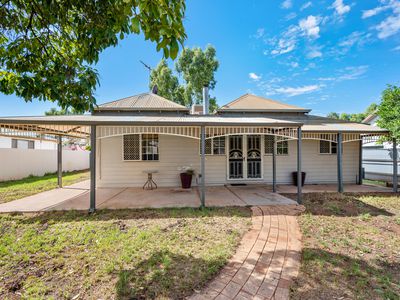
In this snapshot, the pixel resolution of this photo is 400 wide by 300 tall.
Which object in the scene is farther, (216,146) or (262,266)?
(216,146)

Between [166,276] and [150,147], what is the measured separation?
691 centimetres

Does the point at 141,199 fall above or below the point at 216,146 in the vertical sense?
below

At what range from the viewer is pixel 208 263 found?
3105 mm

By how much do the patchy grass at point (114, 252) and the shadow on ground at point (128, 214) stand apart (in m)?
0.03

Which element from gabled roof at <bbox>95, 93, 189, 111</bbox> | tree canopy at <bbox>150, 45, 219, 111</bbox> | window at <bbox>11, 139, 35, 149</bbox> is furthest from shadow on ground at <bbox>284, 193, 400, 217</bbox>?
window at <bbox>11, 139, 35, 149</bbox>

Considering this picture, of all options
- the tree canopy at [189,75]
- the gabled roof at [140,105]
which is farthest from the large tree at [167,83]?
the gabled roof at [140,105]

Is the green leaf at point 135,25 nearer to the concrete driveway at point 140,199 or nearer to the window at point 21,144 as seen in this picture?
the concrete driveway at point 140,199

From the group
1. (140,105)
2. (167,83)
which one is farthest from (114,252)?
(167,83)

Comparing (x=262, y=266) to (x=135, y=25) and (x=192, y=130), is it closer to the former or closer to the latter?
(x=135, y=25)

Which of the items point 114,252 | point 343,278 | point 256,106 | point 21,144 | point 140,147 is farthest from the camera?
point 21,144

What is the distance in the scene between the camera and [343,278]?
2797mm

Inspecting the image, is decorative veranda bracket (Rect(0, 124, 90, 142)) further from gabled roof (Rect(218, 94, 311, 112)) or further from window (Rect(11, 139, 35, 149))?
window (Rect(11, 139, 35, 149))

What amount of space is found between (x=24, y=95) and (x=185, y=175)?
21.6ft

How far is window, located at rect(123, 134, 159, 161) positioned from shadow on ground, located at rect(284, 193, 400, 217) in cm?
611
